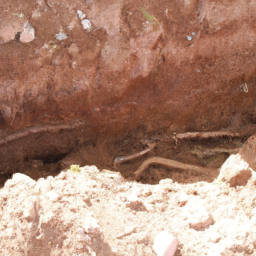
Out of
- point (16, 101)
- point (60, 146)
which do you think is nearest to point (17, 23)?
point (16, 101)

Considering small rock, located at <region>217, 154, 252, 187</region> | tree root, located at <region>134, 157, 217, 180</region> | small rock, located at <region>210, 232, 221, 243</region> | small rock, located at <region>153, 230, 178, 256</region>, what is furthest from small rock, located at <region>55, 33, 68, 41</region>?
small rock, located at <region>210, 232, 221, 243</region>

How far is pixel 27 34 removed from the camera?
3643mm

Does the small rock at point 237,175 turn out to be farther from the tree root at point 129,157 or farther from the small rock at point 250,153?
the tree root at point 129,157

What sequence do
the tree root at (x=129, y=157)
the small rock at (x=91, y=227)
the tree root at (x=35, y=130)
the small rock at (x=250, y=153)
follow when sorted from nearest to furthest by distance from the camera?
the small rock at (x=91, y=227)
the small rock at (x=250, y=153)
the tree root at (x=35, y=130)
the tree root at (x=129, y=157)

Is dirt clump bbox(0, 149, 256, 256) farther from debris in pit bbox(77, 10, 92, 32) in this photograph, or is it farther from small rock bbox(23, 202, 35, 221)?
debris in pit bbox(77, 10, 92, 32)

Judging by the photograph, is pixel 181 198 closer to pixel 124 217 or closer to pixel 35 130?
pixel 124 217

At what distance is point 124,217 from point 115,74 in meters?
2.40

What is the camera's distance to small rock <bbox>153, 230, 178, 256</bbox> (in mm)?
2113

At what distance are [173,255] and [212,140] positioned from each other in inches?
110

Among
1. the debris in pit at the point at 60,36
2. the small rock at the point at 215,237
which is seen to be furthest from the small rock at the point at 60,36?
the small rock at the point at 215,237

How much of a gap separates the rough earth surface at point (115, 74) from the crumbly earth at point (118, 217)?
177 centimetres

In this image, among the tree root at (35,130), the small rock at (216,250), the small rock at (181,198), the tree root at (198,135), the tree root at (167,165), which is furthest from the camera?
the tree root at (198,135)

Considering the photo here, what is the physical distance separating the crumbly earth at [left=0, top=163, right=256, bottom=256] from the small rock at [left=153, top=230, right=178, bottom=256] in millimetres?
58

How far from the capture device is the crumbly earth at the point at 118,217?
217 centimetres
